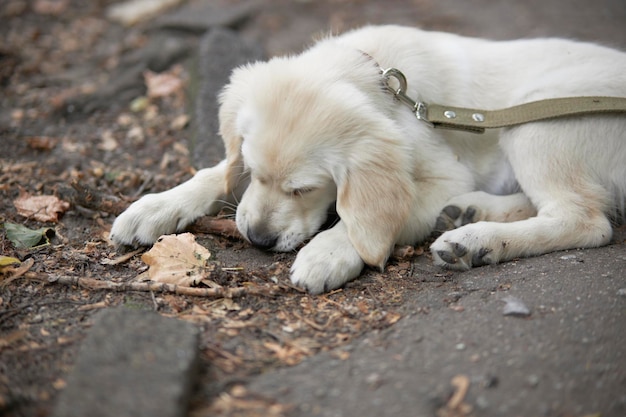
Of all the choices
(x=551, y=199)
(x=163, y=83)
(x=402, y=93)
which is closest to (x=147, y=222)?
(x=402, y=93)

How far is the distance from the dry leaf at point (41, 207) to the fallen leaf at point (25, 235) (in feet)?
0.46

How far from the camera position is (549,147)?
3.25m

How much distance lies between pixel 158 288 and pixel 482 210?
1.73 meters

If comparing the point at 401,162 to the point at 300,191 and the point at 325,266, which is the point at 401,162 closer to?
the point at 300,191

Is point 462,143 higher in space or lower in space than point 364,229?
higher

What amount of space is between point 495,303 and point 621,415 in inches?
27.1

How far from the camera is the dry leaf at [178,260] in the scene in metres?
2.78

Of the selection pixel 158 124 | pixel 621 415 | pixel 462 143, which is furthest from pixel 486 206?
pixel 158 124

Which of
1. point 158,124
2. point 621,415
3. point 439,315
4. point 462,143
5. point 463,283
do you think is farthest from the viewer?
point 158,124

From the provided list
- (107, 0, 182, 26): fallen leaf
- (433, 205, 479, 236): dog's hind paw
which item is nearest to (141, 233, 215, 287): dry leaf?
(433, 205, 479, 236): dog's hind paw

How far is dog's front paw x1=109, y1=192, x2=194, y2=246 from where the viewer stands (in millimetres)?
3090

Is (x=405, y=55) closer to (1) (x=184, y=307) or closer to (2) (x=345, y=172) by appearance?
(2) (x=345, y=172)

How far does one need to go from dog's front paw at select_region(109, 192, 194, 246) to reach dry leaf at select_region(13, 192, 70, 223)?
0.54 m

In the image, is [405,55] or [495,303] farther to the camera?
[405,55]
